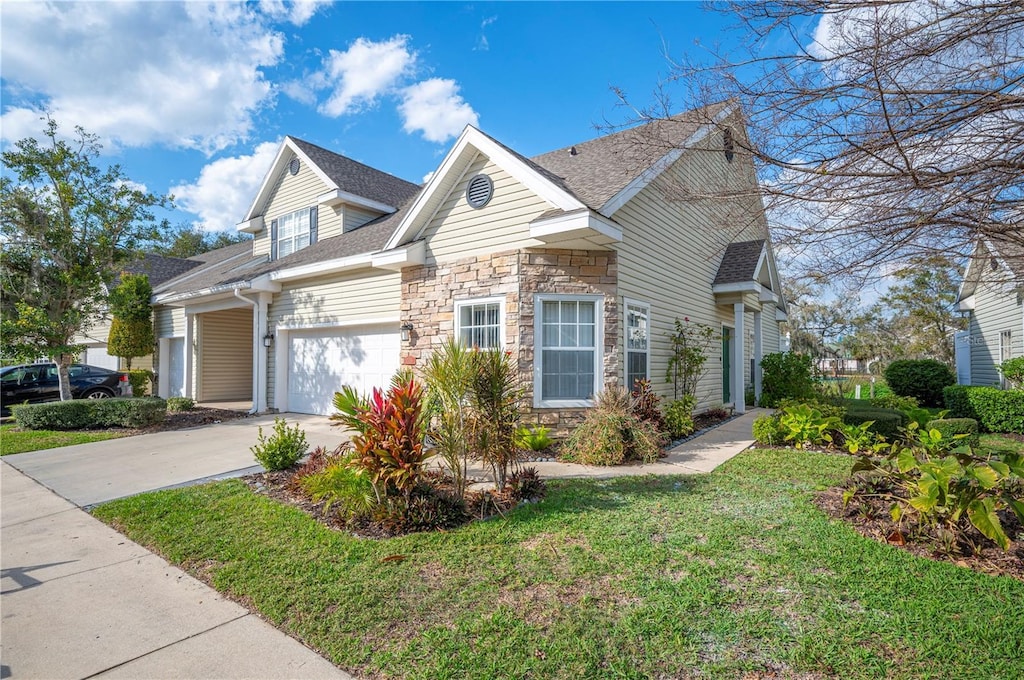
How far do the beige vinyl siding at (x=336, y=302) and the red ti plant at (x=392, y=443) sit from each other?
20.1 feet

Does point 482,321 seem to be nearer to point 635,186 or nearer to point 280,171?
point 635,186

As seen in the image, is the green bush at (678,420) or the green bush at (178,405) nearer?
the green bush at (678,420)

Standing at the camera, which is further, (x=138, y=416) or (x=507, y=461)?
(x=138, y=416)

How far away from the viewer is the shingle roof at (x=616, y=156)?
15.2 ft

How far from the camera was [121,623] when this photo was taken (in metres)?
3.14

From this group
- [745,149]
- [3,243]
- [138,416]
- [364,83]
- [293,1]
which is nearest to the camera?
[745,149]

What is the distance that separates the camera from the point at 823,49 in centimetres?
389

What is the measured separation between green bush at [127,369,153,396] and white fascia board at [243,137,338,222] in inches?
255

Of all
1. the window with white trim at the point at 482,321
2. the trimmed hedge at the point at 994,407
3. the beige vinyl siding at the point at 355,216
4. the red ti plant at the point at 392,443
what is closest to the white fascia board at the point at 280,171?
the beige vinyl siding at the point at 355,216

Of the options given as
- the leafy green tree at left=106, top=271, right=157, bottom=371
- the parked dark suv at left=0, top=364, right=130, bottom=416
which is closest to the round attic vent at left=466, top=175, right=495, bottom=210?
the leafy green tree at left=106, top=271, right=157, bottom=371

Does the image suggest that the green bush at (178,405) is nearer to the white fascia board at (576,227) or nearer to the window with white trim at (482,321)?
the window with white trim at (482,321)

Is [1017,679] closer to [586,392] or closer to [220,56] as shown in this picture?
[586,392]

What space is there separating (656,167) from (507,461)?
5677 millimetres

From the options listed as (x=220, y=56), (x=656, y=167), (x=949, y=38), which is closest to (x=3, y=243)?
(x=220, y=56)
